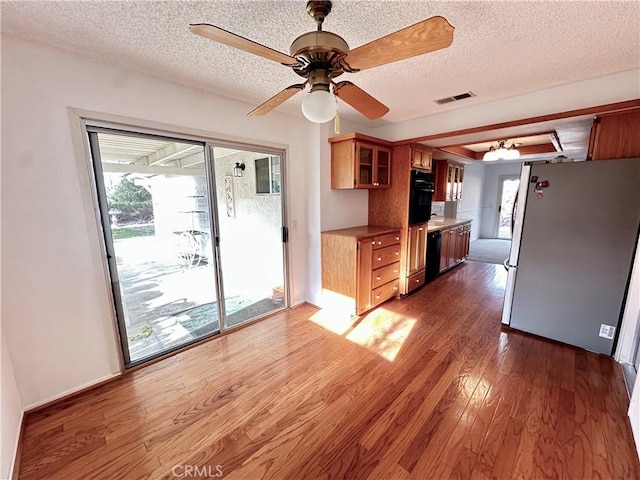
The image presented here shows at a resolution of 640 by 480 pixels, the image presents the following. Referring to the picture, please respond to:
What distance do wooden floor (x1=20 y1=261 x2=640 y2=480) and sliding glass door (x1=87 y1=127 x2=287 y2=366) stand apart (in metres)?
0.43

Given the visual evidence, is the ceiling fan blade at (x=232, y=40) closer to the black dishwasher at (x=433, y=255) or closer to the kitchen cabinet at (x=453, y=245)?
the black dishwasher at (x=433, y=255)

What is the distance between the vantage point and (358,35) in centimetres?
165

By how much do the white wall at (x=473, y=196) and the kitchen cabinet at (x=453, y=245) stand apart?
1.75 metres

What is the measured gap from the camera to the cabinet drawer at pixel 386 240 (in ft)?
10.5

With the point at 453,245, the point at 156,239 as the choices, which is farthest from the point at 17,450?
the point at 453,245

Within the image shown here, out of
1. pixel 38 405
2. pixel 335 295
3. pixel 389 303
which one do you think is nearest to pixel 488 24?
pixel 335 295

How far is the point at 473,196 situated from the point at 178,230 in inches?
307

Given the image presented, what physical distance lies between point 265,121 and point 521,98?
260cm

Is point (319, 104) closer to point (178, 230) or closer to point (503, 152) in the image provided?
→ point (178, 230)

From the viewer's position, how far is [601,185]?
2.21 m

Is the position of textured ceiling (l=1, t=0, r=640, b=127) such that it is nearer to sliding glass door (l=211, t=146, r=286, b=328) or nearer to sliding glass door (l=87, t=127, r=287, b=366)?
sliding glass door (l=87, t=127, r=287, b=366)

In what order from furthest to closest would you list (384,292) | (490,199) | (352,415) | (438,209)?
(490,199)
(438,209)
(384,292)
(352,415)

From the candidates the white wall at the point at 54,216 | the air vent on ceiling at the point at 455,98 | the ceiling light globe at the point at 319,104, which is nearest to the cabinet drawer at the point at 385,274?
the air vent on ceiling at the point at 455,98

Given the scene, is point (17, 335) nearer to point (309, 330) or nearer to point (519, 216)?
point (309, 330)
